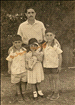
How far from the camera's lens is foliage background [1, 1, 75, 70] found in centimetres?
505

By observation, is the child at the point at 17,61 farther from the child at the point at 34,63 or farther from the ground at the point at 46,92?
the ground at the point at 46,92

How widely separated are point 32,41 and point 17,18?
7.47ft

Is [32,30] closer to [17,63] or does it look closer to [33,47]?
[33,47]

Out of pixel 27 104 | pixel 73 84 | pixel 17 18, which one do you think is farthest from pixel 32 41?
pixel 17 18

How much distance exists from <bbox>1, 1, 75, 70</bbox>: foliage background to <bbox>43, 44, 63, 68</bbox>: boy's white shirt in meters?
2.21

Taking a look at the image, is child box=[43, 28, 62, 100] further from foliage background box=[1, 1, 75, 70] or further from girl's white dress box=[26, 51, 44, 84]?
foliage background box=[1, 1, 75, 70]

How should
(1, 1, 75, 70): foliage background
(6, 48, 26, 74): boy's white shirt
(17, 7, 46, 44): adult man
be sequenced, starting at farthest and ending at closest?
(1, 1, 75, 70): foliage background < (17, 7, 46, 44): adult man < (6, 48, 26, 74): boy's white shirt

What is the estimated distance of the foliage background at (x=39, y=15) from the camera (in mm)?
5051

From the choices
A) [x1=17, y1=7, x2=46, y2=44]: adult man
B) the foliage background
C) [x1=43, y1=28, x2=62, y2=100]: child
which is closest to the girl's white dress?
[x1=43, y1=28, x2=62, y2=100]: child

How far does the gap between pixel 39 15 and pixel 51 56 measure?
2353 mm

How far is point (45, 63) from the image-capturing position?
121 inches

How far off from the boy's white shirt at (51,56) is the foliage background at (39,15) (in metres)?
2.21

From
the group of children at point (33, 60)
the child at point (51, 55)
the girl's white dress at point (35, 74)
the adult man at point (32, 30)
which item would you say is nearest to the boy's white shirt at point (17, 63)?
the group of children at point (33, 60)

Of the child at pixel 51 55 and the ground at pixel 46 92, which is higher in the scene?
the child at pixel 51 55
